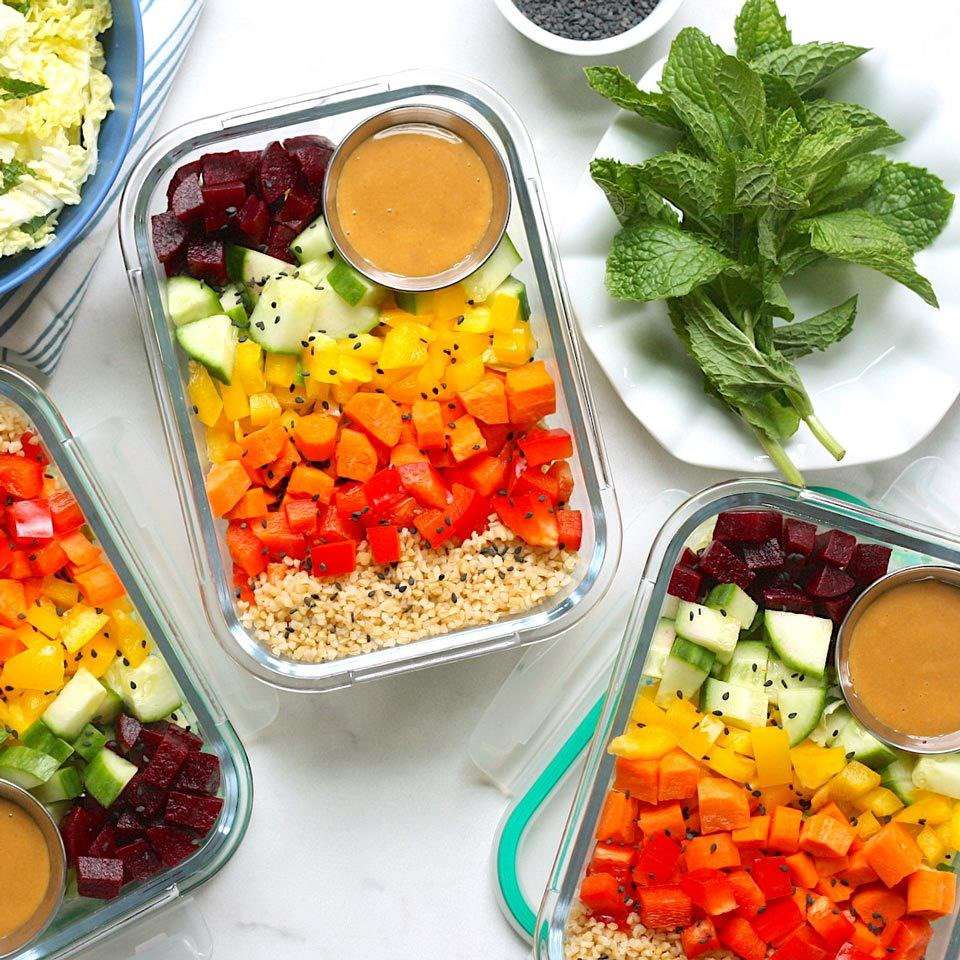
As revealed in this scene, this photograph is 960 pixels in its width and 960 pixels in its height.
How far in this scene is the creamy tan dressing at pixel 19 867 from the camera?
212 centimetres

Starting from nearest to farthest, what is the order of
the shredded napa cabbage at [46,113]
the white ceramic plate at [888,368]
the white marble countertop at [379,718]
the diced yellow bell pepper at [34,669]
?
the shredded napa cabbage at [46,113], the diced yellow bell pepper at [34,669], the white ceramic plate at [888,368], the white marble countertop at [379,718]

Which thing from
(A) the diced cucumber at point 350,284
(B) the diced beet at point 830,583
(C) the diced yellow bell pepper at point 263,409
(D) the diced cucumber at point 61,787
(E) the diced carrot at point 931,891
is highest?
(A) the diced cucumber at point 350,284

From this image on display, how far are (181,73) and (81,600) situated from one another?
1.20 m

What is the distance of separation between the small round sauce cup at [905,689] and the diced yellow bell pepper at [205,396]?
52.9 inches

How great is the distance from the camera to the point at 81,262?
2363 mm

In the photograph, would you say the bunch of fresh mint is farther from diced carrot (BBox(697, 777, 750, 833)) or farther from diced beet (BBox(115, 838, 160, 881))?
diced beet (BBox(115, 838, 160, 881))

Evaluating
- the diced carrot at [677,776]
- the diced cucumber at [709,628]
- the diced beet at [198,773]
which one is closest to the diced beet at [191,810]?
the diced beet at [198,773]

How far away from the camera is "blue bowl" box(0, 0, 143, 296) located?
209cm

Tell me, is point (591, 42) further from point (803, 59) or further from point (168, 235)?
point (168, 235)

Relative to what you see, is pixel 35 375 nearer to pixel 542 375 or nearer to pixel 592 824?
pixel 542 375

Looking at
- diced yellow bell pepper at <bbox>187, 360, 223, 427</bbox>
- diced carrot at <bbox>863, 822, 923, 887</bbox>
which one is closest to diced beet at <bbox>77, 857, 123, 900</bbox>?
diced yellow bell pepper at <bbox>187, 360, 223, 427</bbox>

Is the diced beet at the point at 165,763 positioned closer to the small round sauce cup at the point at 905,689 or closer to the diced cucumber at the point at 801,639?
the diced cucumber at the point at 801,639

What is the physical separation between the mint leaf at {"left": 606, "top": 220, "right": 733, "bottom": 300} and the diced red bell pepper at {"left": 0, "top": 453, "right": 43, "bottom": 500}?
124 cm

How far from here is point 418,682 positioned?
2484mm
